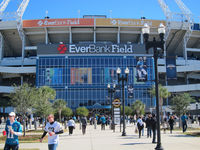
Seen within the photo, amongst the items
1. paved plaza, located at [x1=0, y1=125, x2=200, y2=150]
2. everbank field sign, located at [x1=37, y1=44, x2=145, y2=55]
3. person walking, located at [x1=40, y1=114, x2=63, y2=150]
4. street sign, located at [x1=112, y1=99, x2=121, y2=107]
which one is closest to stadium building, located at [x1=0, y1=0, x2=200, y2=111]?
everbank field sign, located at [x1=37, y1=44, x2=145, y2=55]

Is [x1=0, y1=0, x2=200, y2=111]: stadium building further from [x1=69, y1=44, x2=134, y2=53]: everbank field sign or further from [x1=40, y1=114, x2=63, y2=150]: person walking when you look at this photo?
[x1=40, y1=114, x2=63, y2=150]: person walking

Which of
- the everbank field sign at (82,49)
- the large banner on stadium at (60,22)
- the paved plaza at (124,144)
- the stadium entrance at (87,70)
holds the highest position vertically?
the large banner on stadium at (60,22)

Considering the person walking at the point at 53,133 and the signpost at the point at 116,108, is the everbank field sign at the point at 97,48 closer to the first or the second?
the signpost at the point at 116,108

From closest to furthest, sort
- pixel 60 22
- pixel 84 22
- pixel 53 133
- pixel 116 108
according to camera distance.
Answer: pixel 53 133 → pixel 116 108 → pixel 84 22 → pixel 60 22

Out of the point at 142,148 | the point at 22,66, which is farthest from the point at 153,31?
the point at 142,148

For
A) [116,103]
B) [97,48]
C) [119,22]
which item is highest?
[119,22]

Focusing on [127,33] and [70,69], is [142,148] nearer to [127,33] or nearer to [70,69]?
[70,69]

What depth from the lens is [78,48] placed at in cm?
7831

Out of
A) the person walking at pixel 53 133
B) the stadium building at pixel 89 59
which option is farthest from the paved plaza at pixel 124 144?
the stadium building at pixel 89 59

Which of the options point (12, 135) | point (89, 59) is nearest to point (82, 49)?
point (89, 59)

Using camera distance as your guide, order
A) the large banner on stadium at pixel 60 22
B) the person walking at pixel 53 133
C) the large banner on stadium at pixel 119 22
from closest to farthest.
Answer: the person walking at pixel 53 133 → the large banner on stadium at pixel 60 22 → the large banner on stadium at pixel 119 22

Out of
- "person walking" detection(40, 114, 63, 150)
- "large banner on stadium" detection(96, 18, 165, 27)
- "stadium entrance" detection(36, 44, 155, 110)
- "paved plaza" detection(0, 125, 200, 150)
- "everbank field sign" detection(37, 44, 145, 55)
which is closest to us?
"person walking" detection(40, 114, 63, 150)

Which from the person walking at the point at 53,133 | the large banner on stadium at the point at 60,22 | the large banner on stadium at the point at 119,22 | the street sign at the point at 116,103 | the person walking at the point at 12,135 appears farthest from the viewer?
the large banner on stadium at the point at 119,22

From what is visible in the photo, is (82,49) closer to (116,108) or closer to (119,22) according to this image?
(119,22)
